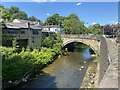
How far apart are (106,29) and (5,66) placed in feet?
200

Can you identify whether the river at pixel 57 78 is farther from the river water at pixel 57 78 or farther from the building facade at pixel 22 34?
the building facade at pixel 22 34

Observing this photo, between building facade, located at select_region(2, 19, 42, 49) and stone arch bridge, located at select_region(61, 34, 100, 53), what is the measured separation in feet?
35.7

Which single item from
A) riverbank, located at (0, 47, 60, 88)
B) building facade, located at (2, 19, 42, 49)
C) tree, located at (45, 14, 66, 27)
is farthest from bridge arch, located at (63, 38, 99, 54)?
tree, located at (45, 14, 66, 27)

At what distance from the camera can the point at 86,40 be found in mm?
56500

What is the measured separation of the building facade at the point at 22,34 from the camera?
39.3 m

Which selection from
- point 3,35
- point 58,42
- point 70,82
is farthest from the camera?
point 58,42

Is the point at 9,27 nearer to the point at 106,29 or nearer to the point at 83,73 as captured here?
the point at 83,73

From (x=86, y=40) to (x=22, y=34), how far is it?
1918cm

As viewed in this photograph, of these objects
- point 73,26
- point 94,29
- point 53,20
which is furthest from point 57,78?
point 53,20

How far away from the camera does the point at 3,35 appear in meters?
38.3

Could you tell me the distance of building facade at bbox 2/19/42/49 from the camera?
39281 millimetres

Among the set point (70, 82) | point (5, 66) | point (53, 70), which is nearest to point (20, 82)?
point (5, 66)

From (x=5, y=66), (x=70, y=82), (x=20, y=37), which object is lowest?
(x=70, y=82)

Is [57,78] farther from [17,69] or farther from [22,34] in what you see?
[22,34]
